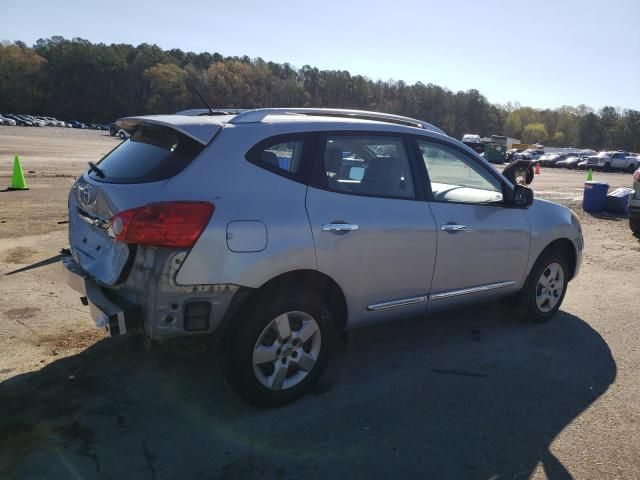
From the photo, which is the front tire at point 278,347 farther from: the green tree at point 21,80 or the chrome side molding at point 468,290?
the green tree at point 21,80

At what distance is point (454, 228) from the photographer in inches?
165

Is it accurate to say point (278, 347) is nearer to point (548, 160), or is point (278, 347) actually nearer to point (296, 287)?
point (296, 287)

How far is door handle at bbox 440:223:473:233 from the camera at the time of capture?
4129 millimetres

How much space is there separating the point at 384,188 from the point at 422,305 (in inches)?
38.9

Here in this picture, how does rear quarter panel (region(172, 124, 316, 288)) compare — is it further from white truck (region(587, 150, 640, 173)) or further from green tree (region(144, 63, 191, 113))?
green tree (region(144, 63, 191, 113))

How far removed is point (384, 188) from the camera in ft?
12.9

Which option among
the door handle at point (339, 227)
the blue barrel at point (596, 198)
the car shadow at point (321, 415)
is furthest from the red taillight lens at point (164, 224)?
the blue barrel at point (596, 198)

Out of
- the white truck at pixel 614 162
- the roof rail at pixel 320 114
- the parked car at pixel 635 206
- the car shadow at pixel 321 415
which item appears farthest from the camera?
the white truck at pixel 614 162

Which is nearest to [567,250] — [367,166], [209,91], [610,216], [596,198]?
[367,166]

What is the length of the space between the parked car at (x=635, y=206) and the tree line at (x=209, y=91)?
314 ft

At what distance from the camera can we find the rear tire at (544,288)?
5066mm

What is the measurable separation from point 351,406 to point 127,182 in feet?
6.70

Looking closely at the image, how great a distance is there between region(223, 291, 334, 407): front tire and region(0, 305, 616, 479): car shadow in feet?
0.46

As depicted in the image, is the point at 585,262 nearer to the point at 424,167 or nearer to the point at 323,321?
the point at 424,167
